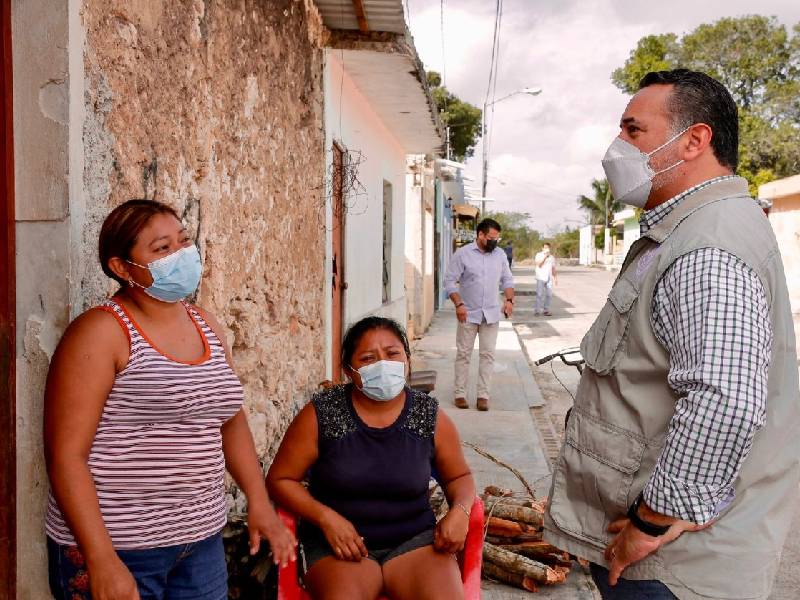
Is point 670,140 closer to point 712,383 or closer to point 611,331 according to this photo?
point 611,331

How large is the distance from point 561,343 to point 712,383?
12.2 m

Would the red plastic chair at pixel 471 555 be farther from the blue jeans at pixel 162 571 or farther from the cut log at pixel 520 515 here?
the cut log at pixel 520 515

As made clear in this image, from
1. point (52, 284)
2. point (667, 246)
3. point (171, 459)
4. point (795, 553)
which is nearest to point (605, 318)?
point (667, 246)

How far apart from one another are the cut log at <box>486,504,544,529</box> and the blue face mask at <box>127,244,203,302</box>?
247cm

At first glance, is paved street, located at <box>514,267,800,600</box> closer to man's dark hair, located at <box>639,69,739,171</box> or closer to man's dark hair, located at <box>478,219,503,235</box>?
man's dark hair, located at <box>478,219,503,235</box>

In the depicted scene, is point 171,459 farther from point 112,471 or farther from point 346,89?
point 346,89

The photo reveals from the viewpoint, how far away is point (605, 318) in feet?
5.91

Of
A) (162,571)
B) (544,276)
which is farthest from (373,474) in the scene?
(544,276)

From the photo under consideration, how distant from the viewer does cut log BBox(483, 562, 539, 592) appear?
12.4 feet

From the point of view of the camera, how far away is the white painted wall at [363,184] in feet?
20.4

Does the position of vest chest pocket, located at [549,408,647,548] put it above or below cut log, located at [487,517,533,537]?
above

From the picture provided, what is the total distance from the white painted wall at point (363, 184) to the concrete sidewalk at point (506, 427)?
1252mm

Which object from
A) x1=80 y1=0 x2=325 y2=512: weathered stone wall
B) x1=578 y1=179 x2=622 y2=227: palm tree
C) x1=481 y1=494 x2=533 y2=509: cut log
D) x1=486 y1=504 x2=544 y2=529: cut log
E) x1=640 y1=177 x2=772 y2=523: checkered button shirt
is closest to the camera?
x1=640 y1=177 x2=772 y2=523: checkered button shirt

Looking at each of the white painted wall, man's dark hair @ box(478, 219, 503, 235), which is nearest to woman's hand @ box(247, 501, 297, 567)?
the white painted wall
